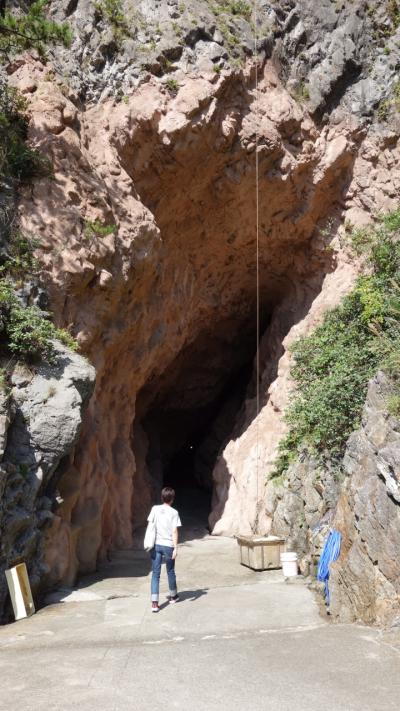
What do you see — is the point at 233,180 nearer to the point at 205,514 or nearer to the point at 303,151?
the point at 303,151

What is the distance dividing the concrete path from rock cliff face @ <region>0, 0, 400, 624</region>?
2384 mm

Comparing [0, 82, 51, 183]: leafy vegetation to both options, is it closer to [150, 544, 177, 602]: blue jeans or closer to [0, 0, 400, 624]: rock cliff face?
[0, 0, 400, 624]: rock cliff face

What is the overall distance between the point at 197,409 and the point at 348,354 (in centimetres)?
1169

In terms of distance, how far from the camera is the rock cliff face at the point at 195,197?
1053cm

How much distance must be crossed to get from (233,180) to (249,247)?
8.00 feet

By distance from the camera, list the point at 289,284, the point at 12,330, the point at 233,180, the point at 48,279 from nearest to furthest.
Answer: the point at 12,330 < the point at 48,279 < the point at 233,180 < the point at 289,284

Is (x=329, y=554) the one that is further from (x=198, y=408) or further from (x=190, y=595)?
(x=198, y=408)

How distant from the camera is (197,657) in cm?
507

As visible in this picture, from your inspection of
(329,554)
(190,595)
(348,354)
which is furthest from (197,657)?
(348,354)

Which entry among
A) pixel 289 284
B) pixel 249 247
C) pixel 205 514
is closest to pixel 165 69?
pixel 249 247

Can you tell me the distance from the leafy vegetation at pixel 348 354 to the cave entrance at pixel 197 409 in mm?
5779

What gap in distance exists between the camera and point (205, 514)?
63.4 ft

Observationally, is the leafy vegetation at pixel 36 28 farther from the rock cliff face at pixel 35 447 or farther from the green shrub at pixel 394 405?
the green shrub at pixel 394 405

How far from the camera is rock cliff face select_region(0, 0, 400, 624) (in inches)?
415
